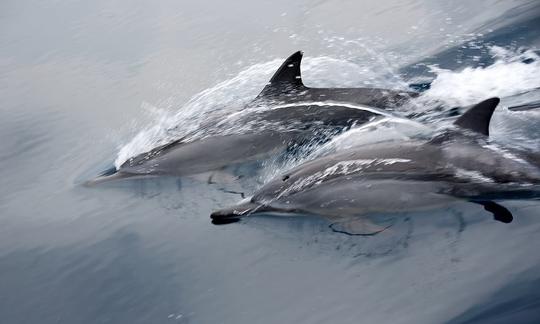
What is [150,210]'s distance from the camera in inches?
272

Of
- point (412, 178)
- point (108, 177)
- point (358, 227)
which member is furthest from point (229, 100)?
point (358, 227)

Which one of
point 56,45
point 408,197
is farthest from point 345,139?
point 56,45

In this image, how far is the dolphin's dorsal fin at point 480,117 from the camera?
5.74 metres

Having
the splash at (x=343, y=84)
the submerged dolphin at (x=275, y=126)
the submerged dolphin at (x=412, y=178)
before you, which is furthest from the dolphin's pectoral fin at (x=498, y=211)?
the submerged dolphin at (x=275, y=126)

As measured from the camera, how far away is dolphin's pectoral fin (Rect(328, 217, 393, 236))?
17.6ft

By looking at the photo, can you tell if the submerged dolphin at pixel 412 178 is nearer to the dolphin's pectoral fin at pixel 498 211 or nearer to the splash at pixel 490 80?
the dolphin's pectoral fin at pixel 498 211

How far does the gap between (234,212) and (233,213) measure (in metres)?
0.02

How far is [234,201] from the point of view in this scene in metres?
6.57

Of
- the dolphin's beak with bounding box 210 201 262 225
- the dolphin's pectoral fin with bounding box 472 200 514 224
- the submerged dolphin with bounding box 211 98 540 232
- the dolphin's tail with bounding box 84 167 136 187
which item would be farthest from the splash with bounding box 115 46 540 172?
the dolphin's pectoral fin with bounding box 472 200 514 224

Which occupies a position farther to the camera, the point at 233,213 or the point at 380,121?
the point at 380,121

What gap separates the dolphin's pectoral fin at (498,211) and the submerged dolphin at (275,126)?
2.53m

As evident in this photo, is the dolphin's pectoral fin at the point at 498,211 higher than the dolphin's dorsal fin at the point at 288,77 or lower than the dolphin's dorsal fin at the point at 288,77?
lower

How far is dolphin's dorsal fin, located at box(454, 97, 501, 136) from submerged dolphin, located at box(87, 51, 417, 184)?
1.96 metres

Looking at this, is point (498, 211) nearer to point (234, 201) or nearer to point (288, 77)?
point (234, 201)
